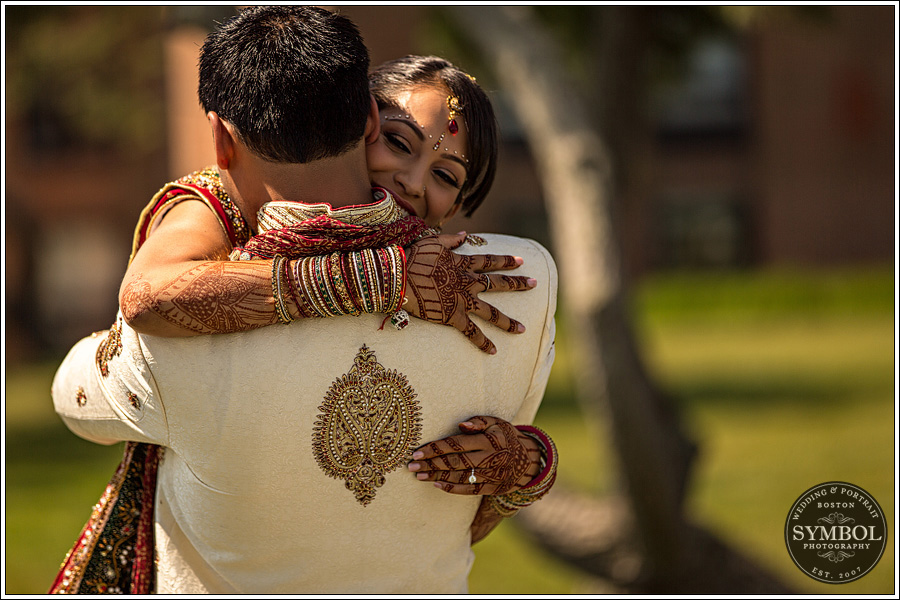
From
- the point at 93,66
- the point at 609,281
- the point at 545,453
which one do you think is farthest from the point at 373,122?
the point at 93,66

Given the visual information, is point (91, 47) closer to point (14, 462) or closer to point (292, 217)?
point (14, 462)

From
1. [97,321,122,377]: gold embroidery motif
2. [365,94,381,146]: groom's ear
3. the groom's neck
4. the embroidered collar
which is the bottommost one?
[97,321,122,377]: gold embroidery motif

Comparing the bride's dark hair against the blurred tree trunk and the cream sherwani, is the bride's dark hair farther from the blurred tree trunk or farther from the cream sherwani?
the blurred tree trunk

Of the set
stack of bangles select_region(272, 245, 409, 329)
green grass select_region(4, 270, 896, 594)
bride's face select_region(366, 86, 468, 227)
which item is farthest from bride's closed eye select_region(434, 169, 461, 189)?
green grass select_region(4, 270, 896, 594)

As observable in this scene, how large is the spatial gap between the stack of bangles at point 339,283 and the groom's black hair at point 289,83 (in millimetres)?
195

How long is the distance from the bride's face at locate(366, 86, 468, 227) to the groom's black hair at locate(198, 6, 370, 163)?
232mm

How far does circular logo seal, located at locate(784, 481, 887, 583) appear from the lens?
10.7ft

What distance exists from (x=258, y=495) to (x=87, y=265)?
1785 centimetres

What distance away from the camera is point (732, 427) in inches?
422

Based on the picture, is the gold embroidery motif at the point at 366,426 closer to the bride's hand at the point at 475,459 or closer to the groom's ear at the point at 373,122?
the bride's hand at the point at 475,459

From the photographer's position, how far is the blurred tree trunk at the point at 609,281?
5164 mm

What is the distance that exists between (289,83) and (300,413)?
23.1 inches

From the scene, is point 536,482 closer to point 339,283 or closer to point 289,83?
point 339,283

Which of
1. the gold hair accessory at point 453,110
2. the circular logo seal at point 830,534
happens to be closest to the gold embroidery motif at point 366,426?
the gold hair accessory at point 453,110
